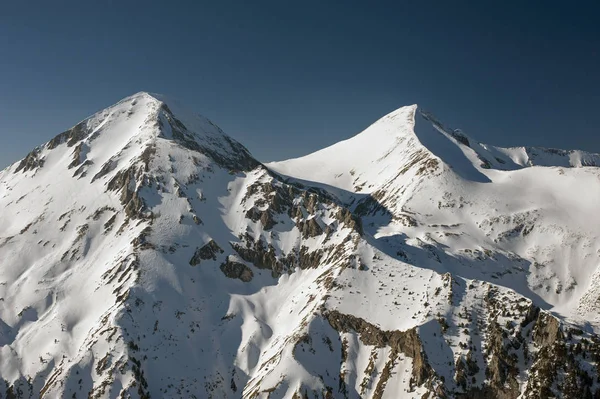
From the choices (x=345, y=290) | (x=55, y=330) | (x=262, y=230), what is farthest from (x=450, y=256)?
(x=55, y=330)

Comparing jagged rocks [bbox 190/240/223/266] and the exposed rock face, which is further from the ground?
jagged rocks [bbox 190/240/223/266]

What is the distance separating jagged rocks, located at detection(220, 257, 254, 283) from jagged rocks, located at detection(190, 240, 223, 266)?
13.8 feet

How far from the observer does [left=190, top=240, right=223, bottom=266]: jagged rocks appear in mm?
124812

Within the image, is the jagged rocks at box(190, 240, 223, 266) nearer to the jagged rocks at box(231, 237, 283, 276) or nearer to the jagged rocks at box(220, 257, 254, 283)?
the jagged rocks at box(220, 257, 254, 283)

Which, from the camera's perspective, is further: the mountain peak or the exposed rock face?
the mountain peak

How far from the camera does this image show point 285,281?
416ft

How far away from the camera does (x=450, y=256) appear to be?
4953 inches

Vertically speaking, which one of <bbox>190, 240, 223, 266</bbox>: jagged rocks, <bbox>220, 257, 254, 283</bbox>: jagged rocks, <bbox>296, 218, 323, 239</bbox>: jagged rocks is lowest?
<bbox>220, 257, 254, 283</bbox>: jagged rocks

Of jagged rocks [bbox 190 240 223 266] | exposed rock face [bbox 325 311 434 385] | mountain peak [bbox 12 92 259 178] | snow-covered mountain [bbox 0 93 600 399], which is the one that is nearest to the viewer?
exposed rock face [bbox 325 311 434 385]

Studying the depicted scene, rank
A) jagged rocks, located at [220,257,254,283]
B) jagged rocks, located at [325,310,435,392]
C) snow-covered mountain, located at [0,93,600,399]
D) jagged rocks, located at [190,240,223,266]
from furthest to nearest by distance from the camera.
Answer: jagged rocks, located at [220,257,254,283] < jagged rocks, located at [190,240,223,266] < snow-covered mountain, located at [0,93,600,399] < jagged rocks, located at [325,310,435,392]

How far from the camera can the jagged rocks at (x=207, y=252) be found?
124812 millimetres

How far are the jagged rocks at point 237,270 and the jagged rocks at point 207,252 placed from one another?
13.8ft

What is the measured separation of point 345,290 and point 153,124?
125557 millimetres

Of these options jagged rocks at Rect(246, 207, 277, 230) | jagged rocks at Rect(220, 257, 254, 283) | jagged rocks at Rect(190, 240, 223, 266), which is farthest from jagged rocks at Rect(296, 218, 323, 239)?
jagged rocks at Rect(190, 240, 223, 266)
